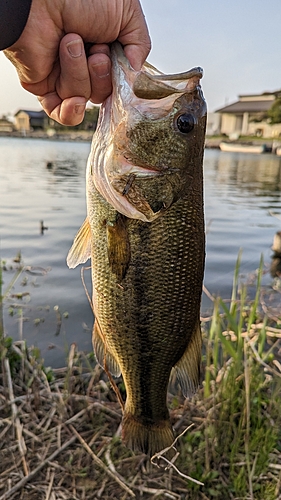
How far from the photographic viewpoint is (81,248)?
6.75ft

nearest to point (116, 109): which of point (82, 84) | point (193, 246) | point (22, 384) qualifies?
point (82, 84)

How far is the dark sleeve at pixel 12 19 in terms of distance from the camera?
1611mm

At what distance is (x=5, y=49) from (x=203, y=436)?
9.33 ft

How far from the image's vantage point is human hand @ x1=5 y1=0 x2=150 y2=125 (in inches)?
69.0

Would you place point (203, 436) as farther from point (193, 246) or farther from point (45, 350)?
point (45, 350)

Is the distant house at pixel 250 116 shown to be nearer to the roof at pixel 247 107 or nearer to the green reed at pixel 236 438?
the roof at pixel 247 107

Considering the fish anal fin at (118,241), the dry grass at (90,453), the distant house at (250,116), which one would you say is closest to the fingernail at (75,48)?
the fish anal fin at (118,241)

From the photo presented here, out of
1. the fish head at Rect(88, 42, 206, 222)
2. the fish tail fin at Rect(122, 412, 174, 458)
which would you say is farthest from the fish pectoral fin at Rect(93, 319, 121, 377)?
the fish head at Rect(88, 42, 206, 222)

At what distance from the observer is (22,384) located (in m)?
3.59

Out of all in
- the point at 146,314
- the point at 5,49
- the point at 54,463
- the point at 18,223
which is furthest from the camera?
the point at 18,223

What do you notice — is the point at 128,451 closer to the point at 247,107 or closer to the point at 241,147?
the point at 241,147

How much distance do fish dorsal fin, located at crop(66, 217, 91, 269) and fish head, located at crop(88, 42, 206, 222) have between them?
27 cm

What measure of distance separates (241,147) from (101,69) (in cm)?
6823

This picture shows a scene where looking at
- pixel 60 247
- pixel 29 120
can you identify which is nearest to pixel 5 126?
pixel 29 120
